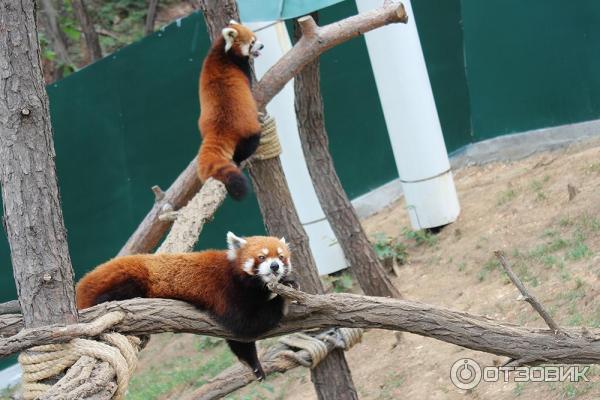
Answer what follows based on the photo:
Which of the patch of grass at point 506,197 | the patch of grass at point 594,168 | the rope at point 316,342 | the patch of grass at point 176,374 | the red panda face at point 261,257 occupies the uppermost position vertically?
the red panda face at point 261,257

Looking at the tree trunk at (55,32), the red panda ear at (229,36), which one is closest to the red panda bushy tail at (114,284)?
the red panda ear at (229,36)

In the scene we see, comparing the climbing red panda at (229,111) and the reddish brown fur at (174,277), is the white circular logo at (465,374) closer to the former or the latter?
the climbing red panda at (229,111)

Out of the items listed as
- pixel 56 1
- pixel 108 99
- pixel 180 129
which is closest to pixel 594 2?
pixel 180 129

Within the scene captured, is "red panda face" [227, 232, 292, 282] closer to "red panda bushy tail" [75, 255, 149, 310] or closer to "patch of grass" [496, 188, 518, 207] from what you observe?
"red panda bushy tail" [75, 255, 149, 310]

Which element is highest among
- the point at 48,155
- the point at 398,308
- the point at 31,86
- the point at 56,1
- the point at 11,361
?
the point at 56,1

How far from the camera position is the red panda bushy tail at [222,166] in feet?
10.7

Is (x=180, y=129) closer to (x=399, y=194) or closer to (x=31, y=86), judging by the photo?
(x=399, y=194)

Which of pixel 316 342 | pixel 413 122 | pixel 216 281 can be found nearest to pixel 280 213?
pixel 316 342

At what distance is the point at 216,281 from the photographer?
2.71 m

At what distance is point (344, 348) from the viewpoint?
11.8 feet

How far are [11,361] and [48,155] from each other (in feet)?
13.9

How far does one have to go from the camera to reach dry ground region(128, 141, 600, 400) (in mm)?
4332

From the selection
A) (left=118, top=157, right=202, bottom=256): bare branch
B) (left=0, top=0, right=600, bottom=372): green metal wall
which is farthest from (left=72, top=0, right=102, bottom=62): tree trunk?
(left=118, top=157, right=202, bottom=256): bare branch

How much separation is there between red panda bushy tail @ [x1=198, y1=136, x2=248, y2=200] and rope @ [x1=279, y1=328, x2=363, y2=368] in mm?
649
